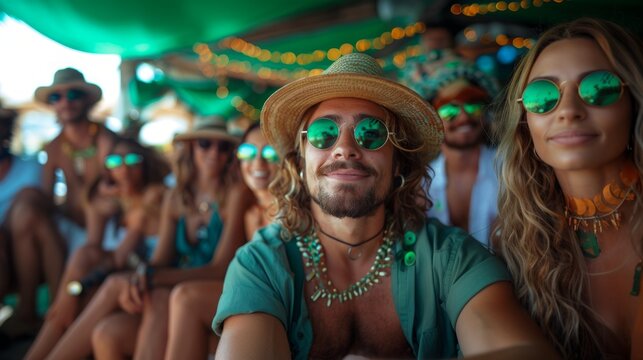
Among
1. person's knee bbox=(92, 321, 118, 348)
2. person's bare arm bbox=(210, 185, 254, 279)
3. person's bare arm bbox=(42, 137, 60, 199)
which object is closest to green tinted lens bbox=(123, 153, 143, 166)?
person's bare arm bbox=(210, 185, 254, 279)

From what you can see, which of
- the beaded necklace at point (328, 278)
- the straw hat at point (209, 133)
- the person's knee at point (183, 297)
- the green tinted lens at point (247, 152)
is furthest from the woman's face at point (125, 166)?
the beaded necklace at point (328, 278)

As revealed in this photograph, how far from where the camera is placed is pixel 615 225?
195 cm

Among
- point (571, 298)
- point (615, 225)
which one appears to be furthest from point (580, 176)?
point (571, 298)

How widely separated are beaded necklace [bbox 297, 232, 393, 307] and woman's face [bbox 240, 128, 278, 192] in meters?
1.19

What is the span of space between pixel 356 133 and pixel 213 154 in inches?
79.1

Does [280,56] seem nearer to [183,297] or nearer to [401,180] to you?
[401,180]

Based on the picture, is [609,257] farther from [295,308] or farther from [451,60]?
[451,60]

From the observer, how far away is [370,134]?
2.23 m

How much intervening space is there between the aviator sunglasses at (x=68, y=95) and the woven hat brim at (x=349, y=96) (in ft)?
9.65

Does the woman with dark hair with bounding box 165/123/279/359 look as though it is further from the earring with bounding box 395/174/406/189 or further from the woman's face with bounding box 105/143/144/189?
the woman's face with bounding box 105/143/144/189

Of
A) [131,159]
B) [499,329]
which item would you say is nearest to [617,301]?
[499,329]

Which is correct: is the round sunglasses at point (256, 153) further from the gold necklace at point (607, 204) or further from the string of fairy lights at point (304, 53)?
the string of fairy lights at point (304, 53)

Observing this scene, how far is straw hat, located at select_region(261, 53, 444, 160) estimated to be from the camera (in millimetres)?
2189

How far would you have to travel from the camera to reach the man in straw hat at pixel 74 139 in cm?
470
